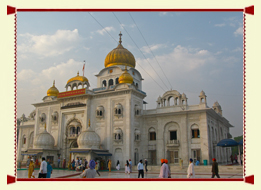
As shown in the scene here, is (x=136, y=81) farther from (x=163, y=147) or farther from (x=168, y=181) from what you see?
(x=168, y=181)

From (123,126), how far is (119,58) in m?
10.1

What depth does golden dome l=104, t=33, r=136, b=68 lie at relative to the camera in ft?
107

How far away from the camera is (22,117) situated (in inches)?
1646

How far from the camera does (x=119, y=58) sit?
1284 inches

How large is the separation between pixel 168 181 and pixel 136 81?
2516 cm

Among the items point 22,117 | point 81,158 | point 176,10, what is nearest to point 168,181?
point 176,10

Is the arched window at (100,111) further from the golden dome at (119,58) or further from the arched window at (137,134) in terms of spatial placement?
the golden dome at (119,58)

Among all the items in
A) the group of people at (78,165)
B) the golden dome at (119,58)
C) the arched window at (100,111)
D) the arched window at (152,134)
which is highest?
the golden dome at (119,58)

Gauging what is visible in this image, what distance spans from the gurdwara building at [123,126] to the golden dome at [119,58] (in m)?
0.33

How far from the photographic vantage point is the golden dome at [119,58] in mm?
32562

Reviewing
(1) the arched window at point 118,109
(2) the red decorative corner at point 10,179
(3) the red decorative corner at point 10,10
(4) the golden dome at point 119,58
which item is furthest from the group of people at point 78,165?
(3) the red decorative corner at point 10,10

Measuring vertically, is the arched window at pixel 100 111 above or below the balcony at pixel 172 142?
above
